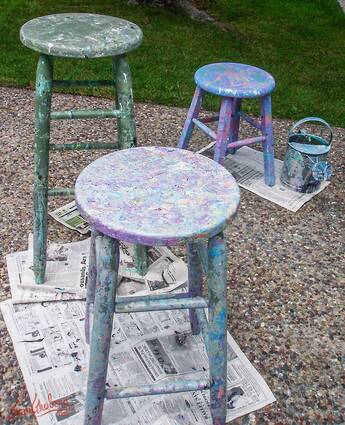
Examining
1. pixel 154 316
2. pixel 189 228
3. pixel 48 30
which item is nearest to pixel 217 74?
pixel 48 30

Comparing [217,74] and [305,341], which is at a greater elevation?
A: [217,74]

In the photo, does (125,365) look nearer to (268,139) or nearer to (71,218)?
(71,218)

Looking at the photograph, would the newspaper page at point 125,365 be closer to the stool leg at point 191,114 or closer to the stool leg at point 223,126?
the stool leg at point 223,126

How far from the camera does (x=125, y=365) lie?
169 cm

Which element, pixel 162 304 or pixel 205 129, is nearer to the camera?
pixel 162 304

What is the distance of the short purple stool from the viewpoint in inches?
94.0

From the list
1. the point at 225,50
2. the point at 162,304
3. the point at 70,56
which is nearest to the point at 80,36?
the point at 70,56

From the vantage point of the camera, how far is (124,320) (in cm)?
186

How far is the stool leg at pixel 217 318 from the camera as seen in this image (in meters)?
1.25

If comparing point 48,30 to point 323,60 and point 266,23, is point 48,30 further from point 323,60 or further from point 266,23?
point 266,23

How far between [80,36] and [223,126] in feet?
3.16

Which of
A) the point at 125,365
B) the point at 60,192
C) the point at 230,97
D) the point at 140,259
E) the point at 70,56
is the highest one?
the point at 70,56

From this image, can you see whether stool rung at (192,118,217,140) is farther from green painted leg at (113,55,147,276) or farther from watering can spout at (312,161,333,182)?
green painted leg at (113,55,147,276)

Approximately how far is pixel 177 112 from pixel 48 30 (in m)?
1.70
